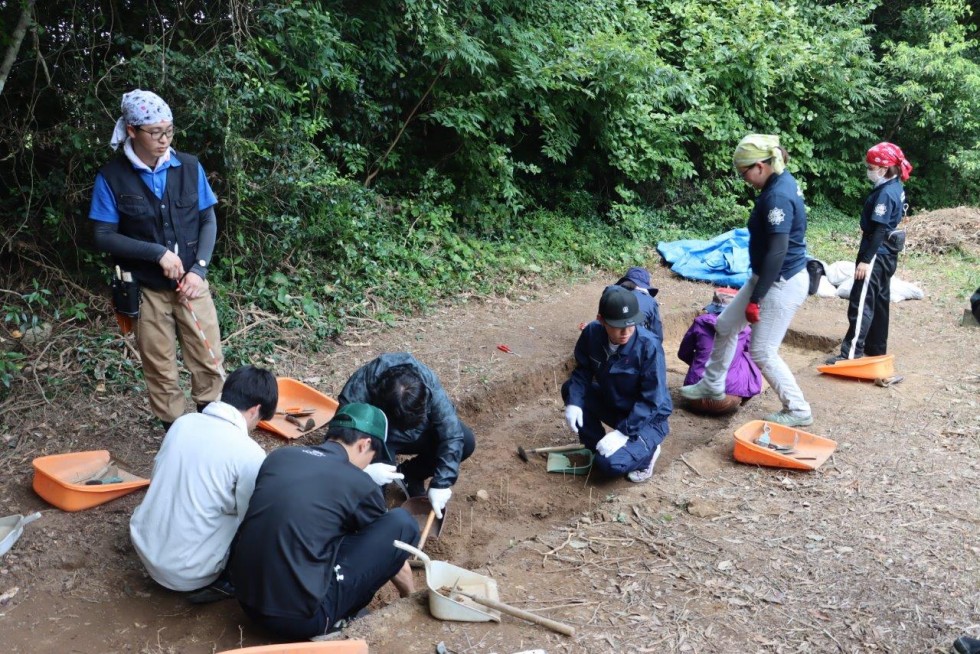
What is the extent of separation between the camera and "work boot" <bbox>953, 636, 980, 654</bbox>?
8.73ft

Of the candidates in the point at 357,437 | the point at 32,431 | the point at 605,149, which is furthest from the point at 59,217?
the point at 605,149

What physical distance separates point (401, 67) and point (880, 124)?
951cm

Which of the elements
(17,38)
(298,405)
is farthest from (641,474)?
(17,38)

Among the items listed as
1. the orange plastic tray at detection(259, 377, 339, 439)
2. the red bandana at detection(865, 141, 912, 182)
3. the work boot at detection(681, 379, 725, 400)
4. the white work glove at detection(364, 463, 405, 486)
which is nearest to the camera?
the white work glove at detection(364, 463, 405, 486)

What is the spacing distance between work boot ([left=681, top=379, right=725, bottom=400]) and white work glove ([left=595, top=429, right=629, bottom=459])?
1.29 meters

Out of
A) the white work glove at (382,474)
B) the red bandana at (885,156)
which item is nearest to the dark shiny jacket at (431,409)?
the white work glove at (382,474)

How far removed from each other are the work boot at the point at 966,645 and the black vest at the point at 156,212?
3.75 meters

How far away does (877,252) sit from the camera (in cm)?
587

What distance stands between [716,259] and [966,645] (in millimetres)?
6736

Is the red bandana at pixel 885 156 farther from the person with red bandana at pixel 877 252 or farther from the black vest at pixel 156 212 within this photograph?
the black vest at pixel 156 212

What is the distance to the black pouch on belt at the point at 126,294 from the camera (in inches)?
149

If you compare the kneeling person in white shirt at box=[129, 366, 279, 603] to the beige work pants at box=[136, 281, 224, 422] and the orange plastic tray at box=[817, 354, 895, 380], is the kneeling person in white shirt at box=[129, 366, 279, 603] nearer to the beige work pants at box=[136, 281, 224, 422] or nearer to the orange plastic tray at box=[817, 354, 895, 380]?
the beige work pants at box=[136, 281, 224, 422]

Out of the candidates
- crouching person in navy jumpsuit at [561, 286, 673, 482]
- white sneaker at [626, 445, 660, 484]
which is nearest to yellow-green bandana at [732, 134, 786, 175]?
crouching person in navy jumpsuit at [561, 286, 673, 482]

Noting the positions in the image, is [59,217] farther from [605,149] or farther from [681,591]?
[605,149]
